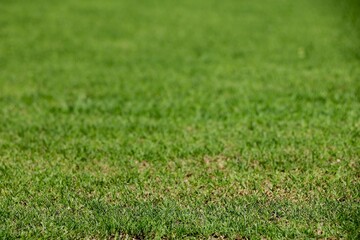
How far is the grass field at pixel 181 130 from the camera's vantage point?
4.14 meters

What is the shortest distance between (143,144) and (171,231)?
1.73 meters

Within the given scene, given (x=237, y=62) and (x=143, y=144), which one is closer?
(x=143, y=144)

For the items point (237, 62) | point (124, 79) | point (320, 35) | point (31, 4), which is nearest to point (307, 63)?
point (237, 62)

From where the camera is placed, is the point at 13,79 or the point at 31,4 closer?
the point at 13,79

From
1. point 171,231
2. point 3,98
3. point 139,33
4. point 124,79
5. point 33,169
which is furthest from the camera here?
point 139,33

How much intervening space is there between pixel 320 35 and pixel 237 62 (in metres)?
2.16

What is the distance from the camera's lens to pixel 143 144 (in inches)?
219

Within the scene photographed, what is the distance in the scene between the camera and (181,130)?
5.88m

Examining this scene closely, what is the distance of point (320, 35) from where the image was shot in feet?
31.5

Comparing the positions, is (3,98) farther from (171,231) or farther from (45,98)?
(171,231)

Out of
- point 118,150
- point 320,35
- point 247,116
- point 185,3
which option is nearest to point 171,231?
point 118,150

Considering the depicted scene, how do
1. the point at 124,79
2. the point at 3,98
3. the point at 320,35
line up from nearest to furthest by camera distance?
1. the point at 3,98
2. the point at 124,79
3. the point at 320,35

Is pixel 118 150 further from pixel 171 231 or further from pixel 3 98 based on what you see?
pixel 3 98

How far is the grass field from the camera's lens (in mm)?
4141
